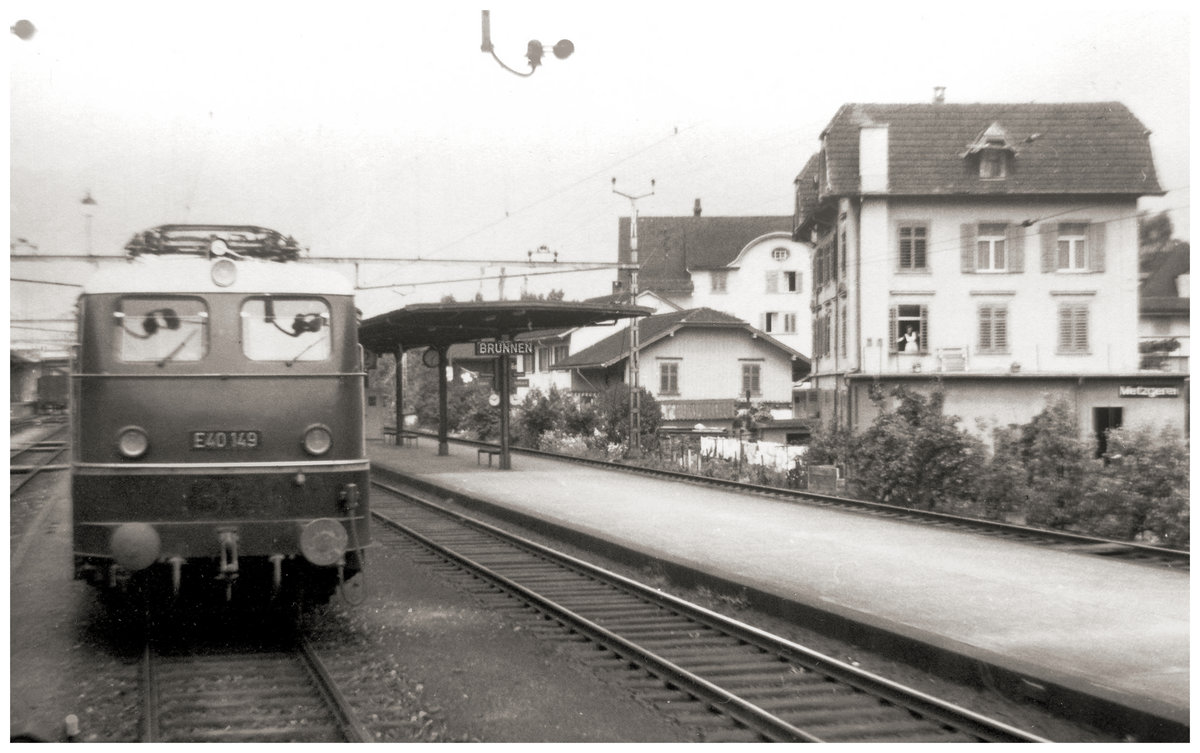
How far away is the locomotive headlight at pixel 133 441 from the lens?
7.08 metres

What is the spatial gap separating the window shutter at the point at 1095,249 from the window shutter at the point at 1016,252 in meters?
1.78

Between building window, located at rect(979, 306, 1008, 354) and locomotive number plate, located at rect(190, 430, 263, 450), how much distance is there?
918 inches

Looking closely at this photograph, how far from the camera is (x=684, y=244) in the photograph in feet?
169

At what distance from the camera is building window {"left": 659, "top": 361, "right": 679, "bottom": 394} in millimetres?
40281

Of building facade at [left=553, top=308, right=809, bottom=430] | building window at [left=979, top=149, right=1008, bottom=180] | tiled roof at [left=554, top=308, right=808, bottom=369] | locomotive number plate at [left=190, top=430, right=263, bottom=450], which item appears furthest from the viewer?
building facade at [left=553, top=308, right=809, bottom=430]

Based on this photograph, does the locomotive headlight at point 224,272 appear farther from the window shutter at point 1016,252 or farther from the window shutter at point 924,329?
the window shutter at point 924,329

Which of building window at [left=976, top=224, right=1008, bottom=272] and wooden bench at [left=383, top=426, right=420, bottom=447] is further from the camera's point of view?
wooden bench at [left=383, top=426, right=420, bottom=447]

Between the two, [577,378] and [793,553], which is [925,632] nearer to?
[793,553]

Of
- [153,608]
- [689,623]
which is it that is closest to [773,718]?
[689,623]

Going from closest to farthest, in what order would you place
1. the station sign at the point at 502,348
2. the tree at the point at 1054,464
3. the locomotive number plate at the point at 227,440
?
the locomotive number plate at the point at 227,440
the tree at the point at 1054,464
the station sign at the point at 502,348

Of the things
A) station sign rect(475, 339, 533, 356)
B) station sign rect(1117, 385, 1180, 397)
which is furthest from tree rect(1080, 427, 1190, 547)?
station sign rect(475, 339, 533, 356)

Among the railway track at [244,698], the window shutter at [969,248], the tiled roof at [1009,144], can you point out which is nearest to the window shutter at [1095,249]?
the tiled roof at [1009,144]

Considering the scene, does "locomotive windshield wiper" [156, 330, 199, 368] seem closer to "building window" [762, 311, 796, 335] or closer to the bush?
the bush

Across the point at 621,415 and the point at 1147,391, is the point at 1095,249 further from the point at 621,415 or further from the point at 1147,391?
the point at 621,415
